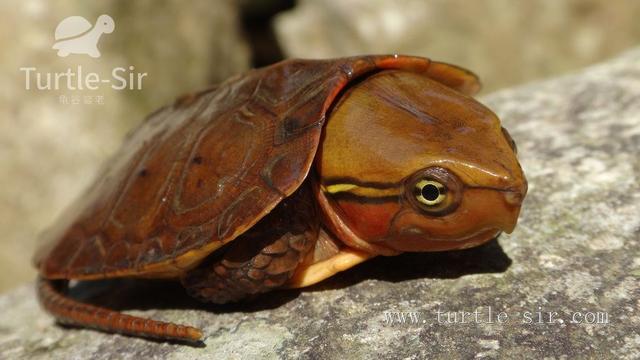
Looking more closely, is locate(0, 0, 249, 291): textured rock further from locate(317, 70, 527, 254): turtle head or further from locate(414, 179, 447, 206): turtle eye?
locate(414, 179, 447, 206): turtle eye

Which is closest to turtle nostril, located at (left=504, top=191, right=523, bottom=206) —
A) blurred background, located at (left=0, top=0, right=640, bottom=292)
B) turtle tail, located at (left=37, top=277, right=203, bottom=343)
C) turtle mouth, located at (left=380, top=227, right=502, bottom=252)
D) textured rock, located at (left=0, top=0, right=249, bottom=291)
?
turtle mouth, located at (left=380, top=227, right=502, bottom=252)

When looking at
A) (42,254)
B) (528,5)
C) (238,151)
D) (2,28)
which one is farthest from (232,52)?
(238,151)

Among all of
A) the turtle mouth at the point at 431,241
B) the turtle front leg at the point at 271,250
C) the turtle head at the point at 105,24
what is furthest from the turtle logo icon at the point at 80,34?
the turtle mouth at the point at 431,241

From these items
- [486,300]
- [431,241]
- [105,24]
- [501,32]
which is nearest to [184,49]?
[105,24]

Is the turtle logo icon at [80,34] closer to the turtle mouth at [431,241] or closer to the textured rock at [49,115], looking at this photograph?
the textured rock at [49,115]

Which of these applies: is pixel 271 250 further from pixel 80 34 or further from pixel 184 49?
pixel 184 49

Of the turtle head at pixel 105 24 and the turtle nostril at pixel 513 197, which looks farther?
the turtle head at pixel 105 24

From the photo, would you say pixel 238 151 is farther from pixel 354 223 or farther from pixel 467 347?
pixel 467 347
